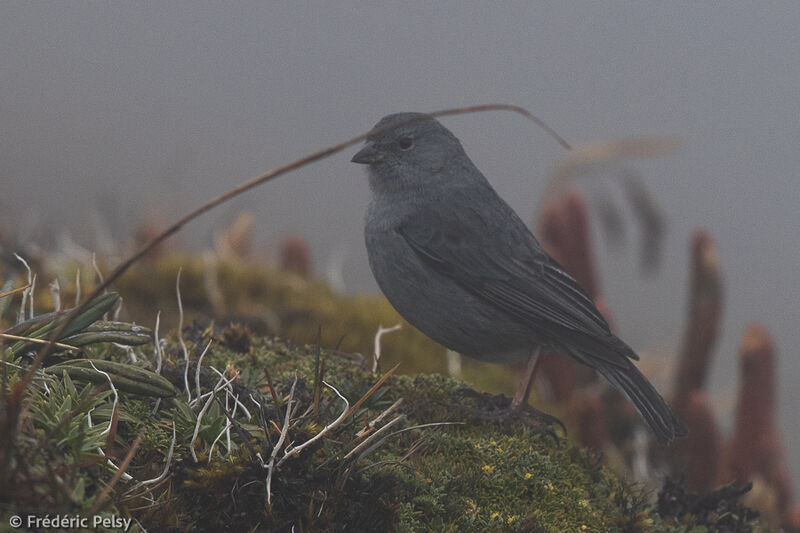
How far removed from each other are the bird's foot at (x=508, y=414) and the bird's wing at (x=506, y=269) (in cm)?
37

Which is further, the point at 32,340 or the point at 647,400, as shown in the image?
the point at 647,400

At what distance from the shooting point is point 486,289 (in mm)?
3430

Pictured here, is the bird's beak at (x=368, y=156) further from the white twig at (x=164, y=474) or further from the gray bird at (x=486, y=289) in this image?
the white twig at (x=164, y=474)

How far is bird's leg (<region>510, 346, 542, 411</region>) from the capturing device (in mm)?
3334

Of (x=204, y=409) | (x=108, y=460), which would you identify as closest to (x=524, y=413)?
(x=204, y=409)

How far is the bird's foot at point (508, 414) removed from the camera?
10.5 feet

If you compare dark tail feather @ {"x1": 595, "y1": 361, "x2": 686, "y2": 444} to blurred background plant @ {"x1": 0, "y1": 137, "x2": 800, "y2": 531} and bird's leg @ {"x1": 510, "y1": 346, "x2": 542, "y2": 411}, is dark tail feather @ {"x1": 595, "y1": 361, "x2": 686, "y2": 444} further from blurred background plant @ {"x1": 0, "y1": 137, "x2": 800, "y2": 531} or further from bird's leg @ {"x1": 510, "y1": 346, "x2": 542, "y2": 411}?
blurred background plant @ {"x1": 0, "y1": 137, "x2": 800, "y2": 531}

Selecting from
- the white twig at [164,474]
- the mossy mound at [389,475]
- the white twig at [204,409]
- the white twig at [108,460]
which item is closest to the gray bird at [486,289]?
the mossy mound at [389,475]

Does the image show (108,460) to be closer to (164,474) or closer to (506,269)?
(164,474)

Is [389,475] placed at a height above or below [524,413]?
above

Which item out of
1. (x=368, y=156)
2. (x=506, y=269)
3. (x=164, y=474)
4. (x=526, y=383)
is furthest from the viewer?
(x=368, y=156)

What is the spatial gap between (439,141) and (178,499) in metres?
2.43

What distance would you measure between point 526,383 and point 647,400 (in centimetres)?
53

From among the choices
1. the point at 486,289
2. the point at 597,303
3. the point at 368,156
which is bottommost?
the point at 597,303
